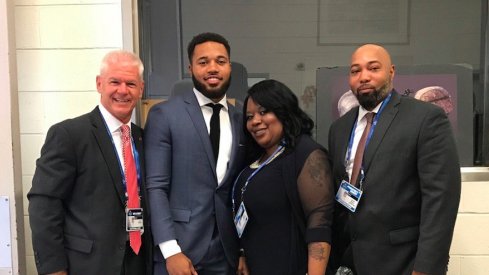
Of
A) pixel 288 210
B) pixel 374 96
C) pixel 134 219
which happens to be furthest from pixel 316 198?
pixel 134 219

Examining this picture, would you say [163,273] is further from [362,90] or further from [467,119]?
[467,119]

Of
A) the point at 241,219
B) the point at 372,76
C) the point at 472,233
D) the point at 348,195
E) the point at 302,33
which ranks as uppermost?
the point at 302,33

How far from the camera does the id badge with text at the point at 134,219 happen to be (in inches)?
73.3

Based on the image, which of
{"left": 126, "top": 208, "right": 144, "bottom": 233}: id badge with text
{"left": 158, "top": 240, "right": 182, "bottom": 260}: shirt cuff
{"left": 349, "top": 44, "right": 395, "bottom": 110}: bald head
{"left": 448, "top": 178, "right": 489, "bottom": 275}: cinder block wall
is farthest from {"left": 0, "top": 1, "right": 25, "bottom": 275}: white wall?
{"left": 448, "top": 178, "right": 489, "bottom": 275}: cinder block wall

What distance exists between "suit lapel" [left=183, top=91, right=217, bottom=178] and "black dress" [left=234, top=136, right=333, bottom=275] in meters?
0.24

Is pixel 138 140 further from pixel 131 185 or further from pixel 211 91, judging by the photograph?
pixel 211 91

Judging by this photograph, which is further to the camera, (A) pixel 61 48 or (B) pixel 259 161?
(A) pixel 61 48

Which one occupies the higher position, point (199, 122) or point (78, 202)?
point (199, 122)

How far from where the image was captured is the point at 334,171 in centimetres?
199

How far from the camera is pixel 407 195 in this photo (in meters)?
1.79

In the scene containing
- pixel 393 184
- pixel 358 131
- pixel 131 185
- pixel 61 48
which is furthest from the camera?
pixel 61 48

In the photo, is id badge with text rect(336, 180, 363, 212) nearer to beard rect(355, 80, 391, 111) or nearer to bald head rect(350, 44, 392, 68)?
beard rect(355, 80, 391, 111)

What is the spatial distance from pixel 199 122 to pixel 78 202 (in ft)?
2.03

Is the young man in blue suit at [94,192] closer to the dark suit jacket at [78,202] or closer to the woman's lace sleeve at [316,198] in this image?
the dark suit jacket at [78,202]
